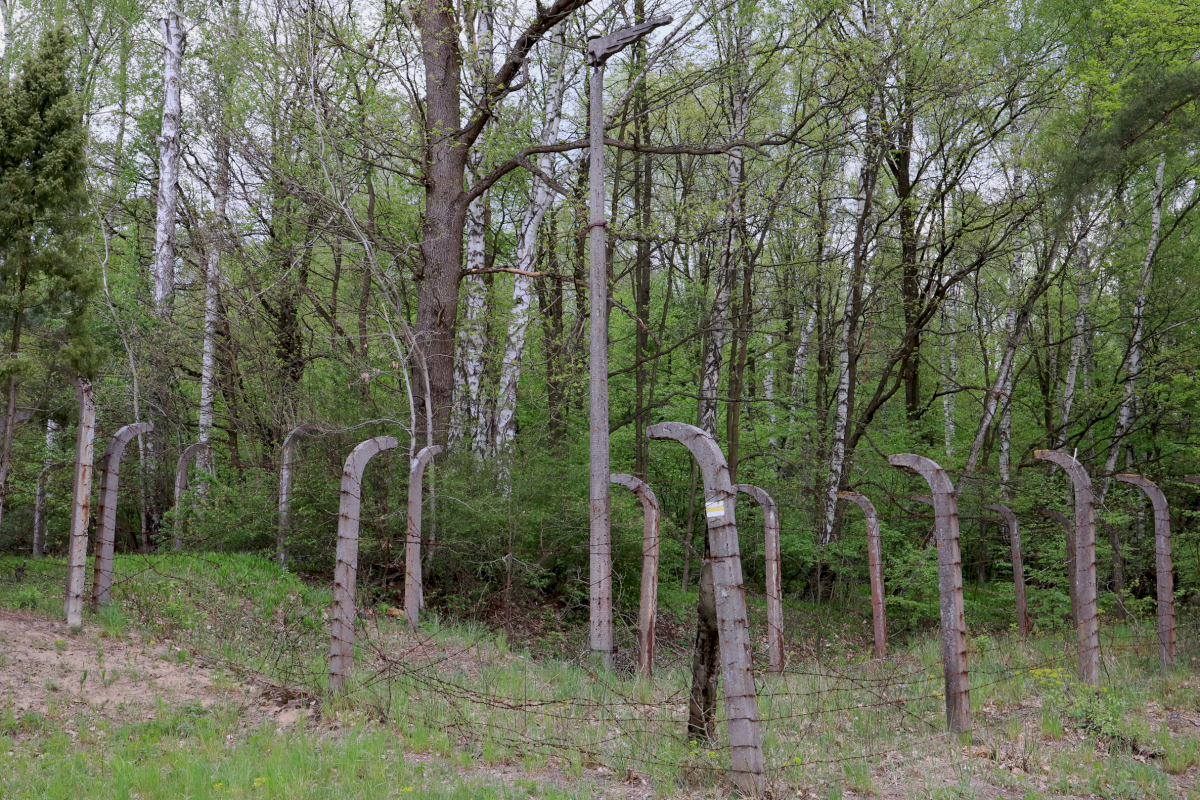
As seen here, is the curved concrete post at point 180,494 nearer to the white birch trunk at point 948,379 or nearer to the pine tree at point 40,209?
the pine tree at point 40,209

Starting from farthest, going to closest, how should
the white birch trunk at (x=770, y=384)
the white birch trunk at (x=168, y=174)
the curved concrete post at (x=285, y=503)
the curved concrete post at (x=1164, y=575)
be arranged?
the white birch trunk at (x=770, y=384) → the white birch trunk at (x=168, y=174) → the curved concrete post at (x=285, y=503) → the curved concrete post at (x=1164, y=575)

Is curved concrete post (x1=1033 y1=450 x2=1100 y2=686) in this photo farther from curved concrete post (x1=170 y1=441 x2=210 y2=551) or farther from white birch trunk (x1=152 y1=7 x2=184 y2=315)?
white birch trunk (x1=152 y1=7 x2=184 y2=315)

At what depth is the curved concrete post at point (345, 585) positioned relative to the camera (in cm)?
657

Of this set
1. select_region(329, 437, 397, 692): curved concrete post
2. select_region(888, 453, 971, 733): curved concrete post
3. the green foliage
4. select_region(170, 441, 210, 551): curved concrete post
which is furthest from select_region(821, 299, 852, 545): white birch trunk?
the green foliage

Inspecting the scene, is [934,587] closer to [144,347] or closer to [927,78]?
[927,78]

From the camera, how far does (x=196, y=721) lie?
620cm

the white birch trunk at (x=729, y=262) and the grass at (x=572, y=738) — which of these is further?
the white birch trunk at (x=729, y=262)

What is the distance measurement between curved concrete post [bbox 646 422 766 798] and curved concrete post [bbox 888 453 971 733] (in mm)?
2250

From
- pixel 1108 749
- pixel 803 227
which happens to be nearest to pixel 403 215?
pixel 803 227

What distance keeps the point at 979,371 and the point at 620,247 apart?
15275 millimetres

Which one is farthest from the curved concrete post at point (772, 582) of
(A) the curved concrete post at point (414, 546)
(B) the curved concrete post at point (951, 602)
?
(A) the curved concrete post at point (414, 546)

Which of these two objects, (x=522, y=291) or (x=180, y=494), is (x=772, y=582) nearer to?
(x=522, y=291)

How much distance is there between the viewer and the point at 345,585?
6.62 m

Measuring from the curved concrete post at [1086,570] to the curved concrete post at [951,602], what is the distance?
5.92 ft
